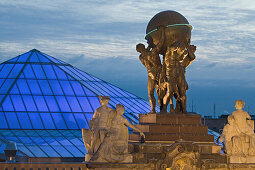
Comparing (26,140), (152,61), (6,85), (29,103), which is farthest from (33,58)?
(152,61)

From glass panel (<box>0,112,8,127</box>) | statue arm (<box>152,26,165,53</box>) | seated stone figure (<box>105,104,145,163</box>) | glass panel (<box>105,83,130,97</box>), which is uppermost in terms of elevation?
glass panel (<box>105,83,130,97</box>)

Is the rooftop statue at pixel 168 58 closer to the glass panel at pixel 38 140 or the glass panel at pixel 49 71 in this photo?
the glass panel at pixel 38 140

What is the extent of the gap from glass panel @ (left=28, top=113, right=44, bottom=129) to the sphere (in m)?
21.2

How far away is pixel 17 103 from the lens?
4803 cm

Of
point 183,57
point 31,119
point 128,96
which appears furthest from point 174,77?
point 128,96

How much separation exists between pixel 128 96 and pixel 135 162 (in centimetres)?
3189

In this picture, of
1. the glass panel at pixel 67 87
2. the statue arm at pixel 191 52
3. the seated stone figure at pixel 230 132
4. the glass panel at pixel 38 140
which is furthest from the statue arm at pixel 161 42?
the glass panel at pixel 67 87

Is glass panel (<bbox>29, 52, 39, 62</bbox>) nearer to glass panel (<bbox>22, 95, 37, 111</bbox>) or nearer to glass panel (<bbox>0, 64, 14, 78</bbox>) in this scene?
glass panel (<bbox>0, 64, 14, 78</bbox>)

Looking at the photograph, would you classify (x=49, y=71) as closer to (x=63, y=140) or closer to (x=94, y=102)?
(x=94, y=102)

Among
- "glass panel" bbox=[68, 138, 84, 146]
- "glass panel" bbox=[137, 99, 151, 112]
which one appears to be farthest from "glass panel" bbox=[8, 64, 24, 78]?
"glass panel" bbox=[137, 99, 151, 112]

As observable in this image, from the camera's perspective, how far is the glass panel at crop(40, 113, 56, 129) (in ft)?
153

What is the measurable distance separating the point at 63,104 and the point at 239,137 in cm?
2582

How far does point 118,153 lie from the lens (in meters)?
23.2

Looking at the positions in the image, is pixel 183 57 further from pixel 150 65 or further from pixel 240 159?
pixel 240 159
